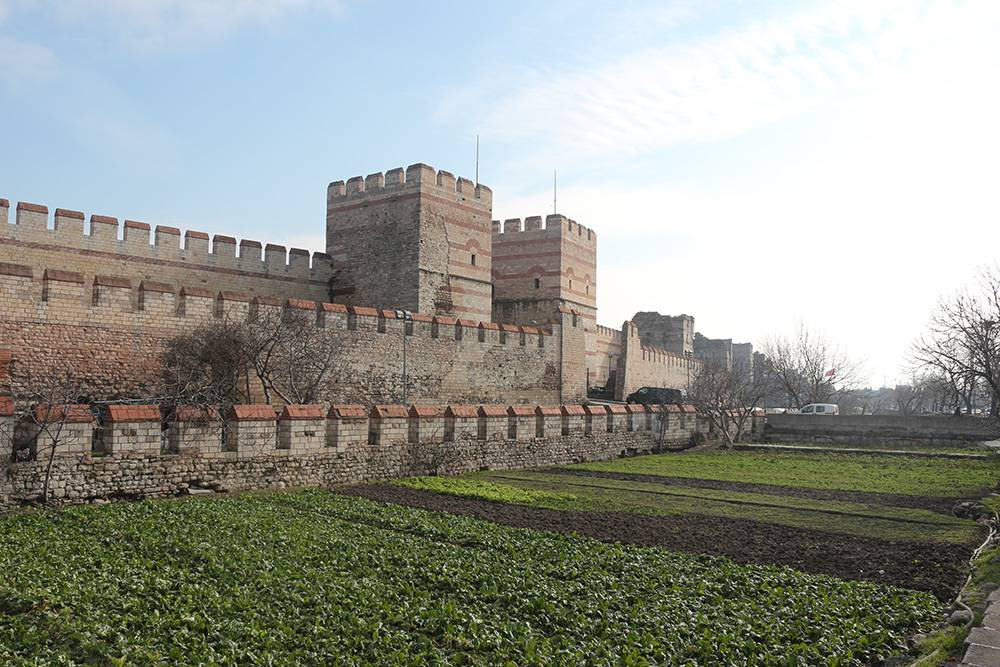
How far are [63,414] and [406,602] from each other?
654 centimetres

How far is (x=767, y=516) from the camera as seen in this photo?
10188mm

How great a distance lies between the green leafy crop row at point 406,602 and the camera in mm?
4934

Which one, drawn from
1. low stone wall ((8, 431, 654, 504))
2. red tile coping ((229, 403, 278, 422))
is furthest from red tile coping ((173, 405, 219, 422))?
low stone wall ((8, 431, 654, 504))

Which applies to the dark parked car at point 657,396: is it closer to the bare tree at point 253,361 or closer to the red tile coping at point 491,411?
the red tile coping at point 491,411

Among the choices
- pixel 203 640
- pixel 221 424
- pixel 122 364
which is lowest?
pixel 203 640

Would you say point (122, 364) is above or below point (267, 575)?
above

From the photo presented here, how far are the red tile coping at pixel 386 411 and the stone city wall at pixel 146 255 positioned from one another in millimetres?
8109

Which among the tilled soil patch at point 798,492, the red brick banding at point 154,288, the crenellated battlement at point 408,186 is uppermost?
the crenellated battlement at point 408,186

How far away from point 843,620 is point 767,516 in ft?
15.5

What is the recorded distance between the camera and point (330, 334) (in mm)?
17734

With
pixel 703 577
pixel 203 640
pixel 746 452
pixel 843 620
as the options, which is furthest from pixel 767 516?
pixel 746 452

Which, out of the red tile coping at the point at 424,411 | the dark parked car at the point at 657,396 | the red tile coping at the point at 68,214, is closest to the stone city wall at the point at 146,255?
the red tile coping at the point at 68,214

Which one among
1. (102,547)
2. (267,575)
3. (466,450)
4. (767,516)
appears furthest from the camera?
(466,450)

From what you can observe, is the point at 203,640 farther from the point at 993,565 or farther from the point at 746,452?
the point at 746,452
